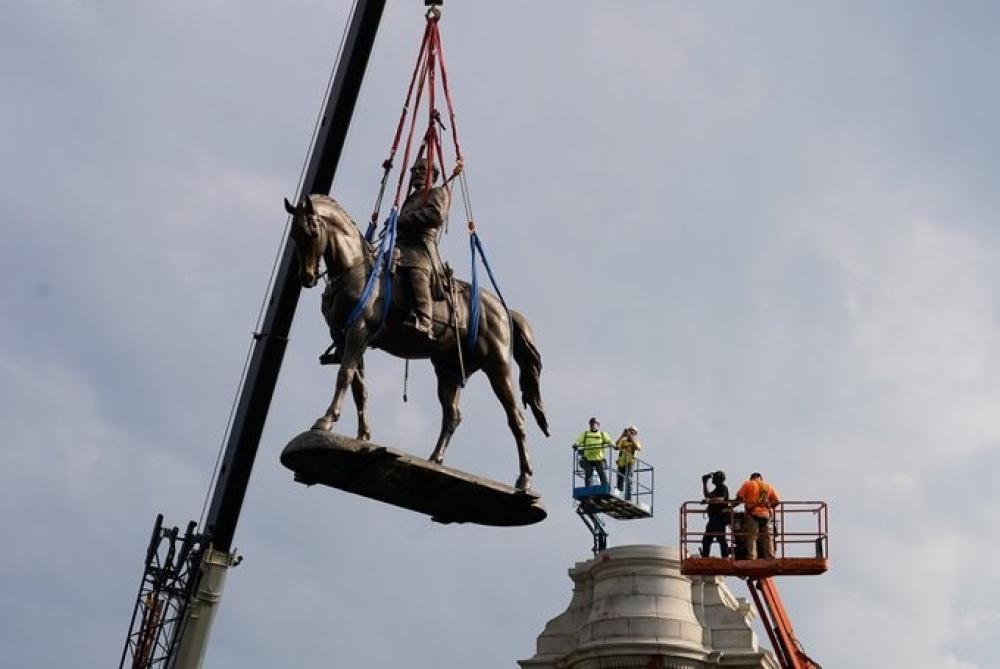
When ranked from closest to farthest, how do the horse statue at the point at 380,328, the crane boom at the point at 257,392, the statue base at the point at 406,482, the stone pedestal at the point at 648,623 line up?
the statue base at the point at 406,482
the horse statue at the point at 380,328
the crane boom at the point at 257,392
the stone pedestal at the point at 648,623

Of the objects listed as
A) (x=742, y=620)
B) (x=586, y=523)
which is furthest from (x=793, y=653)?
(x=586, y=523)

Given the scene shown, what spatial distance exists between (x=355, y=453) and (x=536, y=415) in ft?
13.4

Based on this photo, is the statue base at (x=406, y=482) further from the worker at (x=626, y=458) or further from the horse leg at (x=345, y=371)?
the worker at (x=626, y=458)

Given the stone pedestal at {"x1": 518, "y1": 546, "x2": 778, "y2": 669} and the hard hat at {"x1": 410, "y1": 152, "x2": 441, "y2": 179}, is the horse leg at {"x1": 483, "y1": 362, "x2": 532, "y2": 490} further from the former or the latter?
the stone pedestal at {"x1": 518, "y1": 546, "x2": 778, "y2": 669}

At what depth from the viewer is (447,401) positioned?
25984 mm

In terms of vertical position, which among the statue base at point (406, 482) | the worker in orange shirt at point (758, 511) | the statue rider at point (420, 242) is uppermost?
the worker in orange shirt at point (758, 511)

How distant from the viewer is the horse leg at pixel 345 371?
2406cm

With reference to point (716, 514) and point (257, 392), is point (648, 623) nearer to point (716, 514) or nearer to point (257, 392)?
point (716, 514)

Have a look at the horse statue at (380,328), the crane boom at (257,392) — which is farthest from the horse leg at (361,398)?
the crane boom at (257,392)

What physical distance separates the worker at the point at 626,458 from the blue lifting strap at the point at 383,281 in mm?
26560

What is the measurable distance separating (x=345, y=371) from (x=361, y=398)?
1231mm

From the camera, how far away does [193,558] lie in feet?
111

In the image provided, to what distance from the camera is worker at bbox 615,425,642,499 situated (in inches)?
2034

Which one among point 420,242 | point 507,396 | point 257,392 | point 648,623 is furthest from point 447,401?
point 648,623
